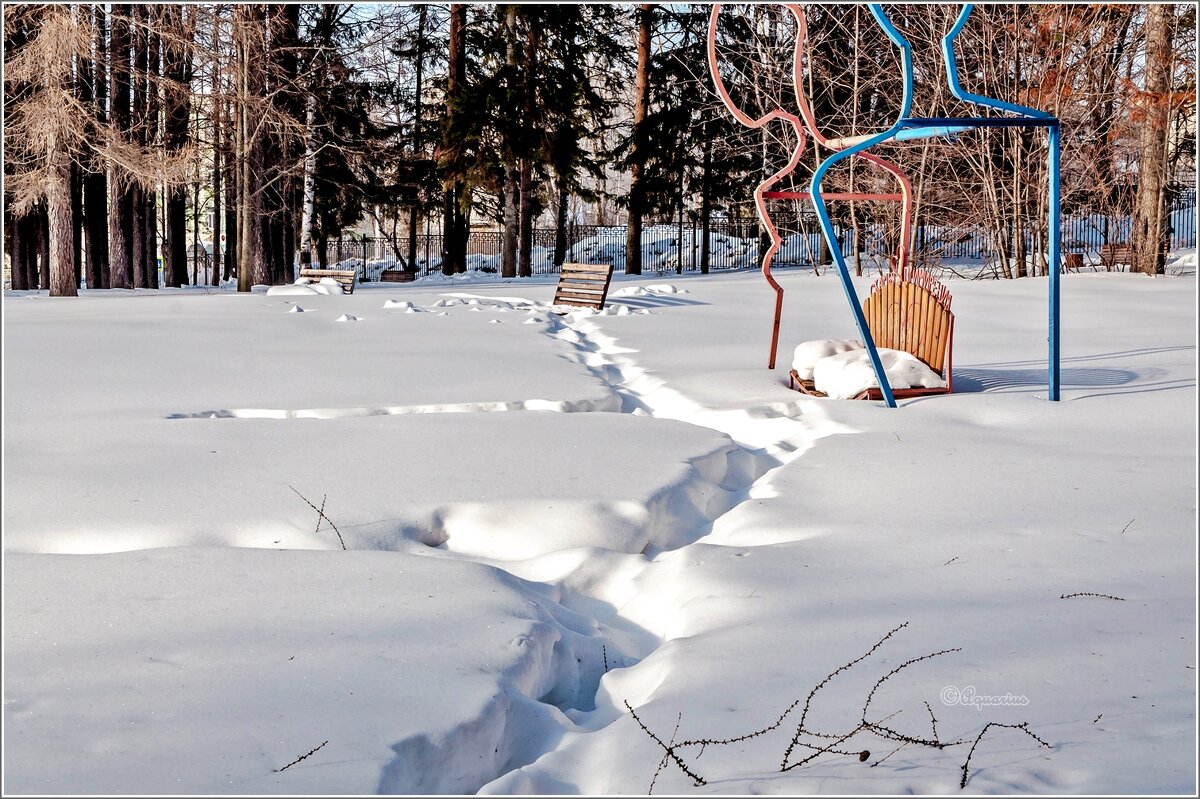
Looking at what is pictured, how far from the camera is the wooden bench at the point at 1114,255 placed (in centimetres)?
2248

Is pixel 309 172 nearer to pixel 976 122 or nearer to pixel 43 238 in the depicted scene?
pixel 43 238

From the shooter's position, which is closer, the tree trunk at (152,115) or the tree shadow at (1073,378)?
the tree shadow at (1073,378)

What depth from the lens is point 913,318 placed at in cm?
788

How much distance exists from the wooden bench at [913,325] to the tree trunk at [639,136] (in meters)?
20.9

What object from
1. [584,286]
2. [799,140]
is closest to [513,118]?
[584,286]

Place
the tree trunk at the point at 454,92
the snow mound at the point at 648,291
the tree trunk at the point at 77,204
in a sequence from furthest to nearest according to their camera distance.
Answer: the tree trunk at the point at 454,92 < the tree trunk at the point at 77,204 < the snow mound at the point at 648,291

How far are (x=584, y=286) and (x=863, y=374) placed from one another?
808 centimetres

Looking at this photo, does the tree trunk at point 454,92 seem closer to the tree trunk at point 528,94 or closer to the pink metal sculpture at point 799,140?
the tree trunk at point 528,94

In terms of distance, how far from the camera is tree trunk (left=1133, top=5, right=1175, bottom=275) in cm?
1784

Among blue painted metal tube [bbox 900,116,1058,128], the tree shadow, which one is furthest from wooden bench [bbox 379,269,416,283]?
blue painted metal tube [bbox 900,116,1058,128]

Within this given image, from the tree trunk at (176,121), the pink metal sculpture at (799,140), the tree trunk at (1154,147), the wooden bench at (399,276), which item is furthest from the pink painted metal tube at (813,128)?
the wooden bench at (399,276)

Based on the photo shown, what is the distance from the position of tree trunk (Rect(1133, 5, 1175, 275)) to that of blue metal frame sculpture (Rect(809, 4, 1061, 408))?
13.1 meters

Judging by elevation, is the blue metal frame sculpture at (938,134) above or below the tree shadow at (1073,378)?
above

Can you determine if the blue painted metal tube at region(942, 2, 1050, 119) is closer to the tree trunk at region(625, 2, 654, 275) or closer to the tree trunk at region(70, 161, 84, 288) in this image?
the tree trunk at region(70, 161, 84, 288)
